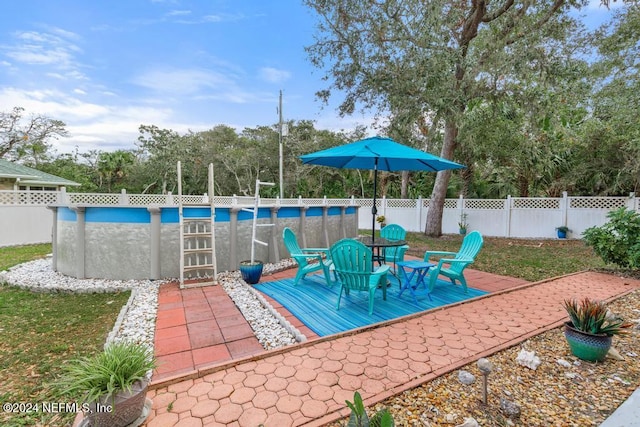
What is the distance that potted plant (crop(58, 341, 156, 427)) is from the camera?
1758 millimetres

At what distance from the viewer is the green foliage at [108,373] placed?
1759 mm

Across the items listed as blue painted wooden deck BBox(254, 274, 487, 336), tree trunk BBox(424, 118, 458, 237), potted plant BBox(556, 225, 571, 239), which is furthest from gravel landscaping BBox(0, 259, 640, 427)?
potted plant BBox(556, 225, 571, 239)

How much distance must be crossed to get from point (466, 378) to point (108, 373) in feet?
8.28

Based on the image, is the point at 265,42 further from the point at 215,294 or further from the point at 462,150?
the point at 215,294

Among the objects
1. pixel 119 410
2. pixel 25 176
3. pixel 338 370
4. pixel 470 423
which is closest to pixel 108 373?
pixel 119 410

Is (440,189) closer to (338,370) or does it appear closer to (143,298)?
(338,370)

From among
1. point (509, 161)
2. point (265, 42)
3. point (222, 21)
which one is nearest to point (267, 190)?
point (265, 42)

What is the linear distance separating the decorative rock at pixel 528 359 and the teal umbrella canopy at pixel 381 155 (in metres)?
2.60

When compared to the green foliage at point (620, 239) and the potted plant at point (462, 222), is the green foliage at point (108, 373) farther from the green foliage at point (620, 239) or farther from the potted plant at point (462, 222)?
the potted plant at point (462, 222)

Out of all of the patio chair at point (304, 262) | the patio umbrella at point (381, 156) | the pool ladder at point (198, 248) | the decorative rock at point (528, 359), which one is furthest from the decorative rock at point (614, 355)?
the pool ladder at point (198, 248)

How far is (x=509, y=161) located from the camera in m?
11.4

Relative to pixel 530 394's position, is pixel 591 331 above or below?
above

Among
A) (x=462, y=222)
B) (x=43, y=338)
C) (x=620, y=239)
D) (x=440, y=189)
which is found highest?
(x=440, y=189)

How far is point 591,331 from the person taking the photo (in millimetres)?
2713
